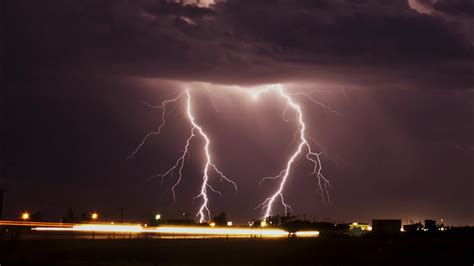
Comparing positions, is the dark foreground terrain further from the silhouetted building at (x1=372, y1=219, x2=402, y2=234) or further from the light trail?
the silhouetted building at (x1=372, y1=219, x2=402, y2=234)

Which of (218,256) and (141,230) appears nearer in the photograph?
(218,256)

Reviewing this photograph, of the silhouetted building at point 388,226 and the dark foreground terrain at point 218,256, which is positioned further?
the silhouetted building at point 388,226

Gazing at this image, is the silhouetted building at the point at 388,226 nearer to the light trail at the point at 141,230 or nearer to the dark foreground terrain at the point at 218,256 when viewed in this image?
the light trail at the point at 141,230

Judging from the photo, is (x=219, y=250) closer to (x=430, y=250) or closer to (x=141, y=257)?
(x=141, y=257)

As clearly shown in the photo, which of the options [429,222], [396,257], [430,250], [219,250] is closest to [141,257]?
[219,250]

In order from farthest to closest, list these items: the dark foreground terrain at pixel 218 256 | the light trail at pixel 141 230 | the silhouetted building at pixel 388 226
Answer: the silhouetted building at pixel 388 226 < the light trail at pixel 141 230 < the dark foreground terrain at pixel 218 256

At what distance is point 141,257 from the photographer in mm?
48375

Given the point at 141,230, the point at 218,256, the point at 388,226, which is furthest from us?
the point at 388,226

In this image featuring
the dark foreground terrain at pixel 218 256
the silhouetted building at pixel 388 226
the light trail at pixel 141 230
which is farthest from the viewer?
the silhouetted building at pixel 388 226

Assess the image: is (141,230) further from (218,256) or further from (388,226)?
(218,256)

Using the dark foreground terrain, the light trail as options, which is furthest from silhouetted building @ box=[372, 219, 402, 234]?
the dark foreground terrain

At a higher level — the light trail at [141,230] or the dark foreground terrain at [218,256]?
the light trail at [141,230]

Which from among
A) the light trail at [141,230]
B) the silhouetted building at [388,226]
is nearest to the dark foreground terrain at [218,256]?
the light trail at [141,230]

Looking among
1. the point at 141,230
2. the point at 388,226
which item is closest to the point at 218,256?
the point at 141,230
